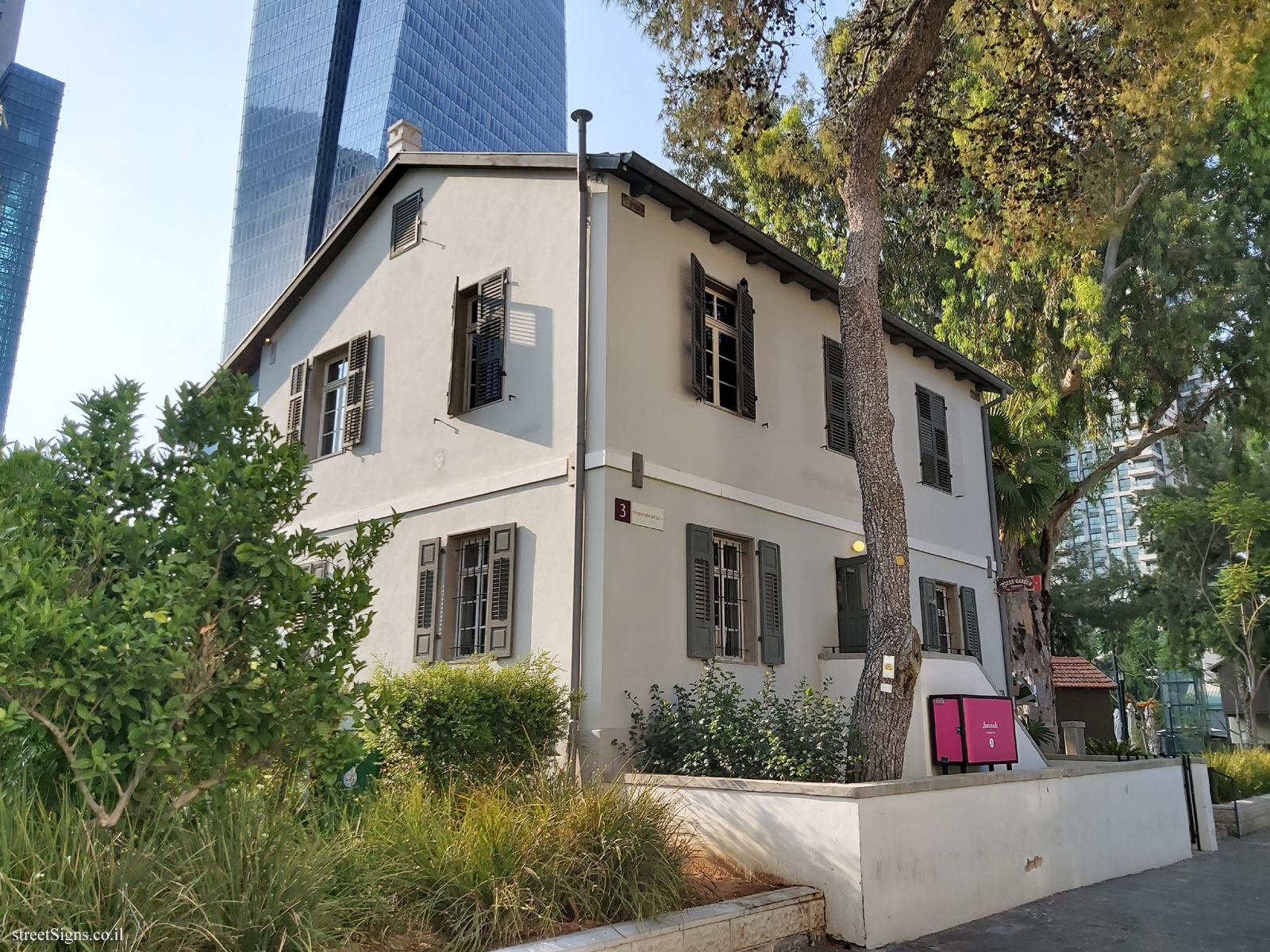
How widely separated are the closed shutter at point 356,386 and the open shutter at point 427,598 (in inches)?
86.7

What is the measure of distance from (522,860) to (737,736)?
3.12 meters

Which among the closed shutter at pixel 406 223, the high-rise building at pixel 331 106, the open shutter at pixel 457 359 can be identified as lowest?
the open shutter at pixel 457 359

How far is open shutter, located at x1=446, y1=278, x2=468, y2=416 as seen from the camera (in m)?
10.5

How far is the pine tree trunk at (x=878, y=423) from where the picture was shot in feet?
25.0

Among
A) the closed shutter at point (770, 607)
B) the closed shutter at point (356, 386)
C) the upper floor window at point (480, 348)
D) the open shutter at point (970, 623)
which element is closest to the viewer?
the closed shutter at point (770, 607)

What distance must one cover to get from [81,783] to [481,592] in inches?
237

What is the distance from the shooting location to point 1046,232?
10.9 m

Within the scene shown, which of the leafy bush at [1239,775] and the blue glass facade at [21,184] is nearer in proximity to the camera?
the leafy bush at [1239,775]

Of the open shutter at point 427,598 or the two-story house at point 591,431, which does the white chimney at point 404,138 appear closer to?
the two-story house at point 591,431

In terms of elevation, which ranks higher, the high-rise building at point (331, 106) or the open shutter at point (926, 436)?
the high-rise building at point (331, 106)

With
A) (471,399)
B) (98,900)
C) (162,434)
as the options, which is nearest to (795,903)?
(98,900)

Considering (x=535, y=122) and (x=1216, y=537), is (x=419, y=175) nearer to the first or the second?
(x=1216, y=537)

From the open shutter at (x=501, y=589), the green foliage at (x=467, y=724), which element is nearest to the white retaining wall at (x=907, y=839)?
the green foliage at (x=467, y=724)

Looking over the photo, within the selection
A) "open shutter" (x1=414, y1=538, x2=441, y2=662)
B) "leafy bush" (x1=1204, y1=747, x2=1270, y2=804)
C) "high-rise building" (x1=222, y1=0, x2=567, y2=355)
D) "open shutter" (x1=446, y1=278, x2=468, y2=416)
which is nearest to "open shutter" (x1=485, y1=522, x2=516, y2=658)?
"open shutter" (x1=414, y1=538, x2=441, y2=662)
